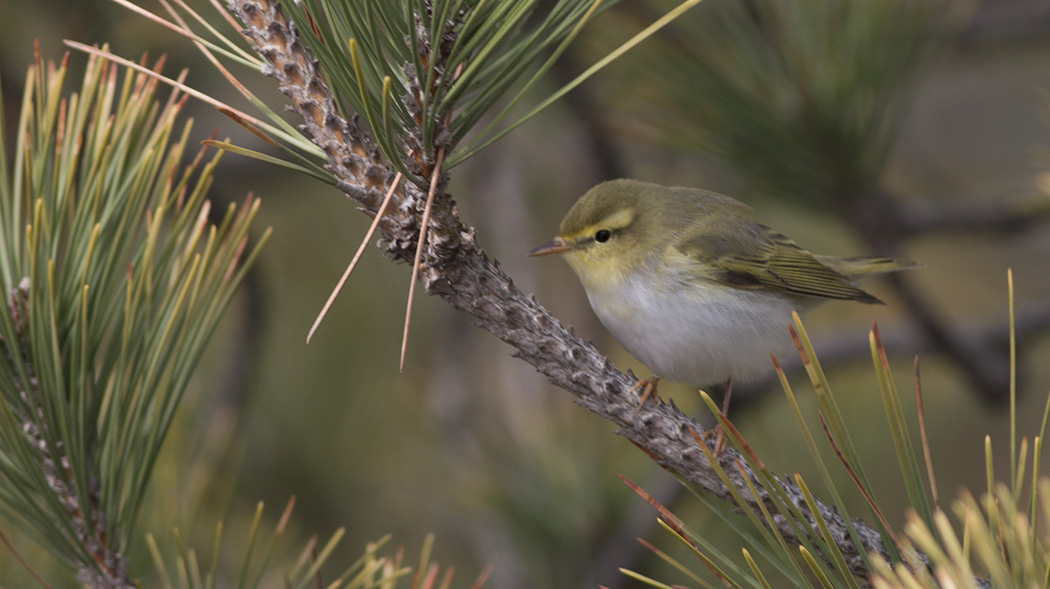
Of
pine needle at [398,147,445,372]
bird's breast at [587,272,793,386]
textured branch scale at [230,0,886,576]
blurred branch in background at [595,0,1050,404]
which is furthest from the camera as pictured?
blurred branch in background at [595,0,1050,404]

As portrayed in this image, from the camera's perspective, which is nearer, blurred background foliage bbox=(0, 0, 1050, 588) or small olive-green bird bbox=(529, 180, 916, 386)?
small olive-green bird bbox=(529, 180, 916, 386)

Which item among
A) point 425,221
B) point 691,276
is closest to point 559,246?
point 691,276

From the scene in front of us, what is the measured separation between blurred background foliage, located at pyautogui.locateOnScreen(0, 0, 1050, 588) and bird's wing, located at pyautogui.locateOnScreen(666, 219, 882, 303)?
4.9 inches

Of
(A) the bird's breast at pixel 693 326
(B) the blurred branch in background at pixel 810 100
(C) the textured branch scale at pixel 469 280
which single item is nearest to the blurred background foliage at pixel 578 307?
(B) the blurred branch in background at pixel 810 100

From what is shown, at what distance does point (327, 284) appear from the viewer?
12.9ft

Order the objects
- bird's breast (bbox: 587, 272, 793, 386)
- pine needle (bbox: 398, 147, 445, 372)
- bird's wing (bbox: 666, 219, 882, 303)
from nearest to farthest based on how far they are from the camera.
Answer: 1. pine needle (bbox: 398, 147, 445, 372)
2. bird's breast (bbox: 587, 272, 793, 386)
3. bird's wing (bbox: 666, 219, 882, 303)

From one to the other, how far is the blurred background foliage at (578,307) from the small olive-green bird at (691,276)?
0.14m

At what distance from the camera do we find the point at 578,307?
3781 mm

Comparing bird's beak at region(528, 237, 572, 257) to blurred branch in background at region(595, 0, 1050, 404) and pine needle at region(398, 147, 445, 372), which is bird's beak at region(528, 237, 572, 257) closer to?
blurred branch in background at region(595, 0, 1050, 404)

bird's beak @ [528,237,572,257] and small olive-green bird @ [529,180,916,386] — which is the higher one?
small olive-green bird @ [529,180,916,386]

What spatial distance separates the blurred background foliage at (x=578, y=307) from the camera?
2.30m

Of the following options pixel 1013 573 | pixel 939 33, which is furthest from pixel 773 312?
pixel 1013 573

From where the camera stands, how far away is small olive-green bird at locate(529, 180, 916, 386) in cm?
219

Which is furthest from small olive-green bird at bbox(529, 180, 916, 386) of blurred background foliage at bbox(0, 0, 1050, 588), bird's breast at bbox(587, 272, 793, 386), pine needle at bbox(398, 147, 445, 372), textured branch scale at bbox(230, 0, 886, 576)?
pine needle at bbox(398, 147, 445, 372)
